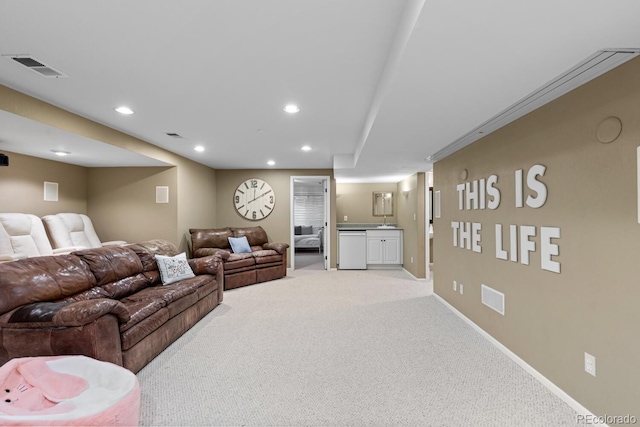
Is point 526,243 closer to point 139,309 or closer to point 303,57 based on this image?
point 303,57

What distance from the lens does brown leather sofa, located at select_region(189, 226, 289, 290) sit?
5.19m

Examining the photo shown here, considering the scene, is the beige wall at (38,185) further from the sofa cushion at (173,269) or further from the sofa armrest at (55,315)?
the sofa armrest at (55,315)

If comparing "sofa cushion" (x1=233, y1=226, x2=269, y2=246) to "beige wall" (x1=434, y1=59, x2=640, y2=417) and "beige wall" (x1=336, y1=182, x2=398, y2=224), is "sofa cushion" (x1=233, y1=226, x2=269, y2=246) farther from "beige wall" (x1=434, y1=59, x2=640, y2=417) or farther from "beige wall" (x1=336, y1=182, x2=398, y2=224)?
"beige wall" (x1=434, y1=59, x2=640, y2=417)

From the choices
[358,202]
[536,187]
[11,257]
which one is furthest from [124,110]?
[358,202]

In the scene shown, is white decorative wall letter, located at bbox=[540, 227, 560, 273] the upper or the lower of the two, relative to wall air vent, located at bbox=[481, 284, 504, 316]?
upper

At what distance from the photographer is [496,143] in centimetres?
289

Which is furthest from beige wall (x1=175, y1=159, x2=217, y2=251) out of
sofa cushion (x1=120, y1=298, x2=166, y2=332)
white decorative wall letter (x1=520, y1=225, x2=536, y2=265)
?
white decorative wall letter (x1=520, y1=225, x2=536, y2=265)

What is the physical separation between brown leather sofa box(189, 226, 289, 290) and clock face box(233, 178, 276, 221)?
553 mm

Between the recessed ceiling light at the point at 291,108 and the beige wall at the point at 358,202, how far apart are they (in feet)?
15.9

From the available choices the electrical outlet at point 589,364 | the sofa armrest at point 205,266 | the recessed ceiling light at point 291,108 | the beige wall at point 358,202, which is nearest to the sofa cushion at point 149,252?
the sofa armrest at point 205,266

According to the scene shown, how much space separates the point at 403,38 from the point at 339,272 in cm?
545

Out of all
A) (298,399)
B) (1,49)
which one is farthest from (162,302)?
(1,49)

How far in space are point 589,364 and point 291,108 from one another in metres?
3.09

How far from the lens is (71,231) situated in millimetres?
4629
